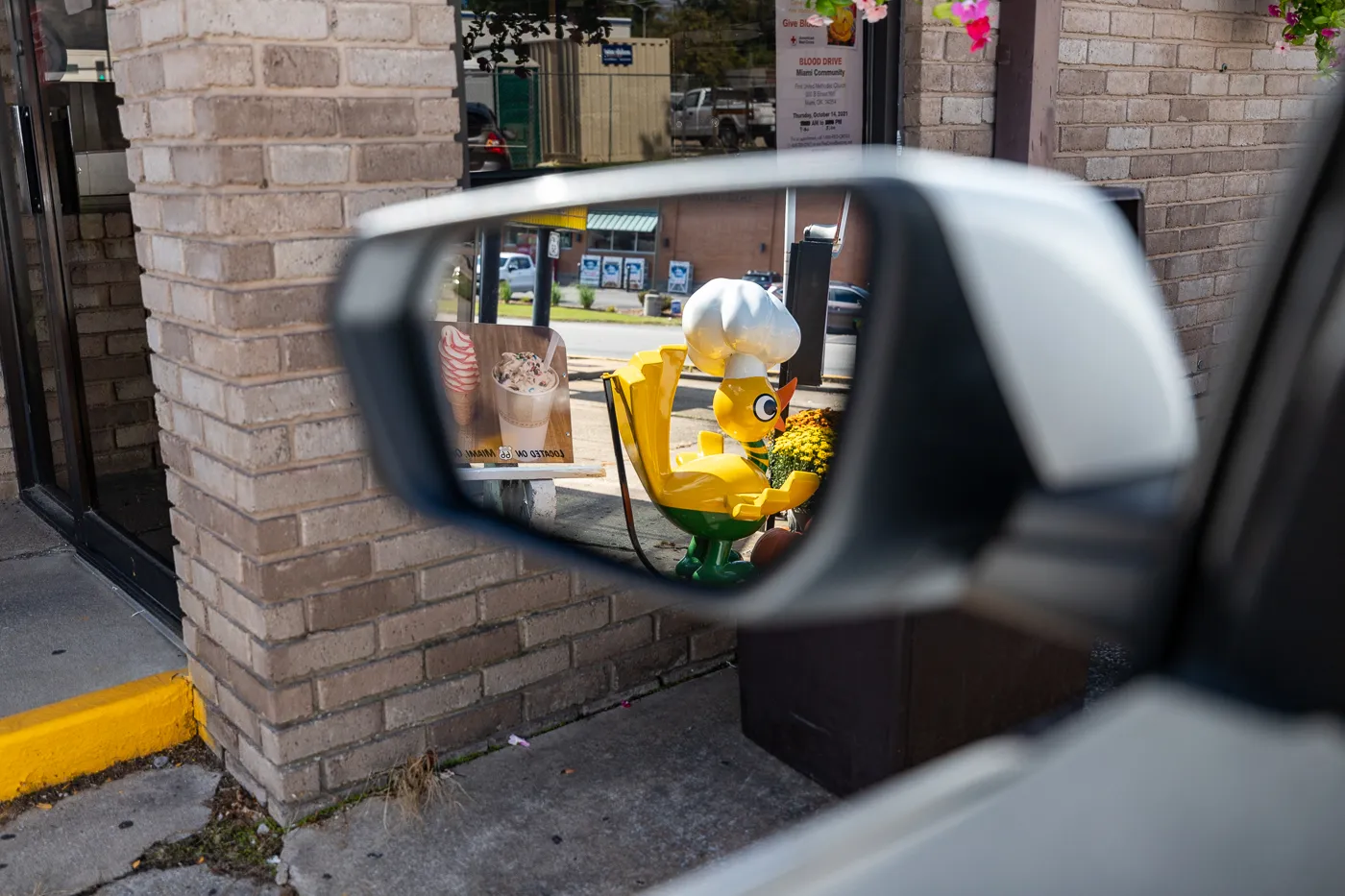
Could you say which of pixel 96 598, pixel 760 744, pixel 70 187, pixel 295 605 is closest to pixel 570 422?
pixel 295 605

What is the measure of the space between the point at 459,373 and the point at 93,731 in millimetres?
2264

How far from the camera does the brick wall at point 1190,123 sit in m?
4.52

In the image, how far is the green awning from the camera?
46.8 inches

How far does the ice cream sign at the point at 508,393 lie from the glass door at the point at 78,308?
7.71 feet

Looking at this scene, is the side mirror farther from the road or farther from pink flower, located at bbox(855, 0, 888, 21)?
pink flower, located at bbox(855, 0, 888, 21)

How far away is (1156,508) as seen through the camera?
30.5 inches

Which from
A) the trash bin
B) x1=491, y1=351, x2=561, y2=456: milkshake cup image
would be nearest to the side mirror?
x1=491, y1=351, x2=561, y2=456: milkshake cup image

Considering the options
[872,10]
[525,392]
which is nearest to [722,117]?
[872,10]

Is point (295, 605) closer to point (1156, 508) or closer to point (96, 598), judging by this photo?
point (96, 598)

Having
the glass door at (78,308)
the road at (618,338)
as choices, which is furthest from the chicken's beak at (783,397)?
the glass door at (78,308)

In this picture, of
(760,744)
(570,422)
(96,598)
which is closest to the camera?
(570,422)

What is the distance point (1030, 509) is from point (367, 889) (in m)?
2.53

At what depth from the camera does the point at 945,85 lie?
3.96 m

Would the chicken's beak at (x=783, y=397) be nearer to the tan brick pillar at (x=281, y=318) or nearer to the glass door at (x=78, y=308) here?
the tan brick pillar at (x=281, y=318)
